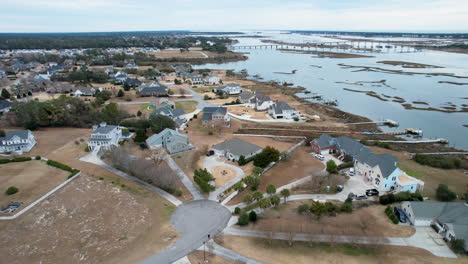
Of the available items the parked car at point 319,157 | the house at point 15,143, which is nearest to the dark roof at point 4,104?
the house at point 15,143

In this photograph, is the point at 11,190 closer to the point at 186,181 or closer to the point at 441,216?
the point at 186,181

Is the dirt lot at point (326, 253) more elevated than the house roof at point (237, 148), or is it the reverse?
the house roof at point (237, 148)

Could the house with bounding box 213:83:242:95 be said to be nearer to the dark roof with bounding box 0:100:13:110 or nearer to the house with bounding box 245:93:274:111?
the house with bounding box 245:93:274:111

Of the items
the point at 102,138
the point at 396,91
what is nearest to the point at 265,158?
the point at 102,138

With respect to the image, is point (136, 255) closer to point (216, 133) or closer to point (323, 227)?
point (323, 227)

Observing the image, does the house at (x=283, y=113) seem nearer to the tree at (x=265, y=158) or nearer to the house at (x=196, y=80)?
the tree at (x=265, y=158)

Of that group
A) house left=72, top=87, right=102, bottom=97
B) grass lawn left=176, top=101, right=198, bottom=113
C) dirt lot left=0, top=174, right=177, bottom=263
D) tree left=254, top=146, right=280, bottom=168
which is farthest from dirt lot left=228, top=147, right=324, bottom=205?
house left=72, top=87, right=102, bottom=97
